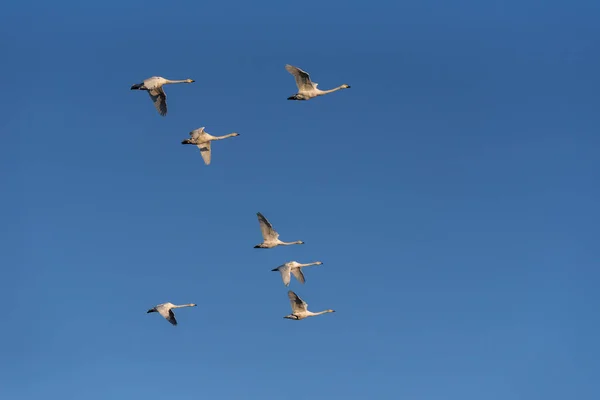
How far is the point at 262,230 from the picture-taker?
113 metres

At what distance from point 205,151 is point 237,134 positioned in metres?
4.29

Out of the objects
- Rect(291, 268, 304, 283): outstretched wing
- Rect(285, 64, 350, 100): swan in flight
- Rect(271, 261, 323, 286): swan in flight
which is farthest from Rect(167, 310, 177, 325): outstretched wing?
Rect(285, 64, 350, 100): swan in flight

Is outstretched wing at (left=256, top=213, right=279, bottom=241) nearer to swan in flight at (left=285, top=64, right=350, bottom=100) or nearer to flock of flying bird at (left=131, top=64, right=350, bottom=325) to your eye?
flock of flying bird at (left=131, top=64, right=350, bottom=325)

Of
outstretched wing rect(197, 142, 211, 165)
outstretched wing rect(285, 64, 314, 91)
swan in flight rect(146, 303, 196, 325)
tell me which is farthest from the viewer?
outstretched wing rect(197, 142, 211, 165)

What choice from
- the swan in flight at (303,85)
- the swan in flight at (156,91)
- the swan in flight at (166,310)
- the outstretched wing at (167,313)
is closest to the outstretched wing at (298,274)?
the swan in flight at (166,310)

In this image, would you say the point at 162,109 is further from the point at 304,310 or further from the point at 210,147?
the point at 304,310

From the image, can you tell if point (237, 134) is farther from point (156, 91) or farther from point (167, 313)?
point (167, 313)

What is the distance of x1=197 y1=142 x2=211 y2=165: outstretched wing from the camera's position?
11119 centimetres

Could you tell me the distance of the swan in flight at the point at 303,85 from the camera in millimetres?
103250

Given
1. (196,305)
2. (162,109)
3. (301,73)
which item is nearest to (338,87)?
(301,73)

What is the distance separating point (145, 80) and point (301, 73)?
11.1 m

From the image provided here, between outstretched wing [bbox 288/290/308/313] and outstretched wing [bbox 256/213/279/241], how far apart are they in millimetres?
4622

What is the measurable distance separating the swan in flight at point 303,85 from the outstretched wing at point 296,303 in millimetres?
16110

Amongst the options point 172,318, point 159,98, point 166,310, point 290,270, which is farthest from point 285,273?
point 159,98
